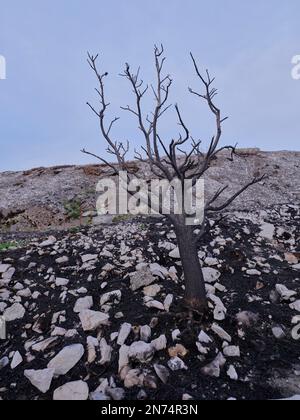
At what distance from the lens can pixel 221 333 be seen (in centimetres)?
509

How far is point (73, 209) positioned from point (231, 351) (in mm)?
8457

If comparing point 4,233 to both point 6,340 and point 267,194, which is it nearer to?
point 6,340

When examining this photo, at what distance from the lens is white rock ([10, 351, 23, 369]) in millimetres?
4786

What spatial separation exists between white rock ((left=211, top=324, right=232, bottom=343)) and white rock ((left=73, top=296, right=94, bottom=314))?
7.19 feet

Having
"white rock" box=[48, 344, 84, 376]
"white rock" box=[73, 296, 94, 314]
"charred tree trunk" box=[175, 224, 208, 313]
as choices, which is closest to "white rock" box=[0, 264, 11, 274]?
"white rock" box=[73, 296, 94, 314]

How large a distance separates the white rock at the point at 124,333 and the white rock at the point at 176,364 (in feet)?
2.63

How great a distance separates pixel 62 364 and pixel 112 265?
2.67 meters

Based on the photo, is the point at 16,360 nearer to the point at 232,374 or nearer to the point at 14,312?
→ the point at 14,312

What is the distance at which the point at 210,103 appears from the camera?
261 inches

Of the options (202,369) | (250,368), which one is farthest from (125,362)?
(250,368)

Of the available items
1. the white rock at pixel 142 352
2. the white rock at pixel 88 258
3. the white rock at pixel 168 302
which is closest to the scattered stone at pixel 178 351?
the white rock at pixel 142 352

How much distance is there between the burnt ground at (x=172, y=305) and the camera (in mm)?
4363

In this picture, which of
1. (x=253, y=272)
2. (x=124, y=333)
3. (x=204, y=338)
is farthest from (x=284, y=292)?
(x=124, y=333)

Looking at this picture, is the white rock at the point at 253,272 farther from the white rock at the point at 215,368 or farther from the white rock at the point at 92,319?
the white rock at the point at 92,319
